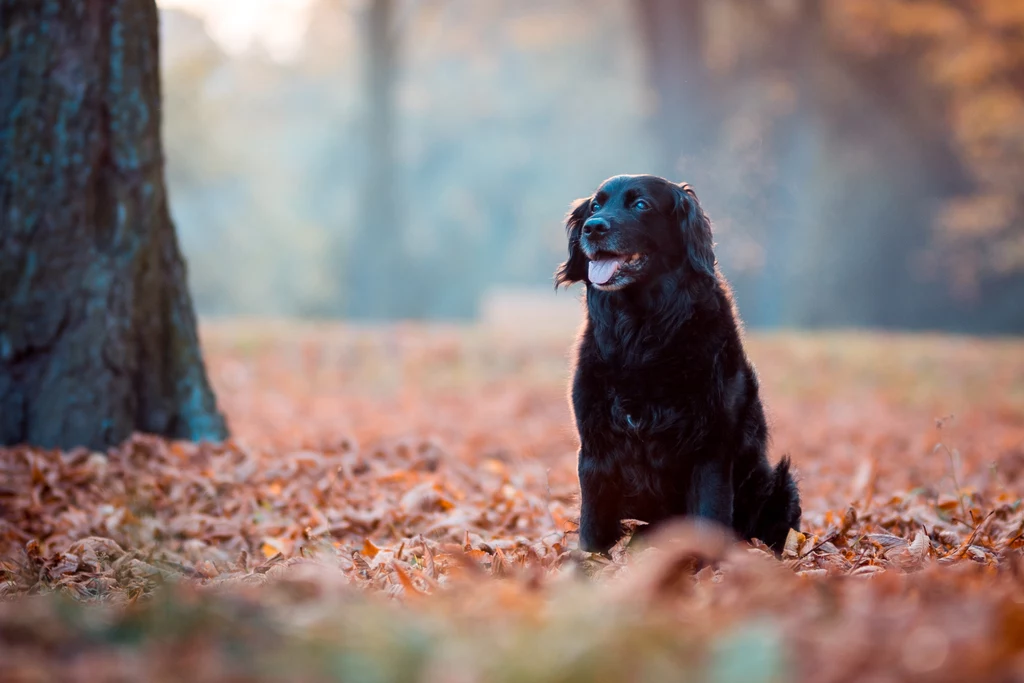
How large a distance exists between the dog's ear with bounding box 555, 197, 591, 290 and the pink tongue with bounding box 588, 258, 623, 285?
0.26 metres

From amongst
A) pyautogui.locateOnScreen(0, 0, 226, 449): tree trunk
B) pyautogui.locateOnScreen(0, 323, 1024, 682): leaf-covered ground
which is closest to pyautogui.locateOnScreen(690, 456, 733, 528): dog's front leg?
pyautogui.locateOnScreen(0, 323, 1024, 682): leaf-covered ground

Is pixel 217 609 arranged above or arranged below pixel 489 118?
below

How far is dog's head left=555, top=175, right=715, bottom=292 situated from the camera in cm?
379

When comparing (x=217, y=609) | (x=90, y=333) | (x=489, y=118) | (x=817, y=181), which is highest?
(x=489, y=118)

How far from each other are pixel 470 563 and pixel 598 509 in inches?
51.6

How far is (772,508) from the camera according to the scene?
3844mm

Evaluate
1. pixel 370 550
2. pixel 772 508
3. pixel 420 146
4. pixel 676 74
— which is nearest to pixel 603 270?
pixel 772 508

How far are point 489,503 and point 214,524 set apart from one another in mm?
1324

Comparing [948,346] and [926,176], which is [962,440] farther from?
[926,176]

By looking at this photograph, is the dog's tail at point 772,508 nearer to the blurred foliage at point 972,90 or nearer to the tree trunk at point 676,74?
the tree trunk at point 676,74

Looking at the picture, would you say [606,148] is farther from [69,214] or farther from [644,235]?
[644,235]

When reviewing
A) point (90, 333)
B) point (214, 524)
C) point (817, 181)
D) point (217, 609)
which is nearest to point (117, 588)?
point (214, 524)

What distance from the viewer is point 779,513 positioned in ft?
12.6

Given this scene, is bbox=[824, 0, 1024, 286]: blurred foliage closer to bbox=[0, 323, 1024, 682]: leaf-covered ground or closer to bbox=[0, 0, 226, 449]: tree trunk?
bbox=[0, 323, 1024, 682]: leaf-covered ground
